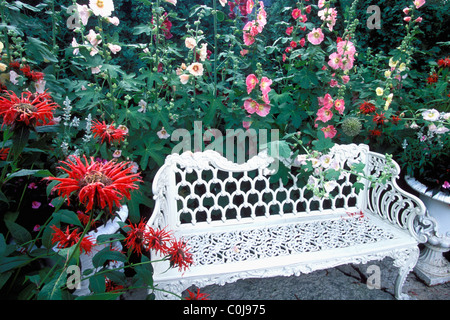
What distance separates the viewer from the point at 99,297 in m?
0.60

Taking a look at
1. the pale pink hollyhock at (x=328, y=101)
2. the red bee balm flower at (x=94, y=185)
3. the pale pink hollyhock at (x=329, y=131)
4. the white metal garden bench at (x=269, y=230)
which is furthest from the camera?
the pale pink hollyhock at (x=329, y=131)

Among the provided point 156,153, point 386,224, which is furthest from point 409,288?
point 156,153

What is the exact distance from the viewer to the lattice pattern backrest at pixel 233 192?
1725mm

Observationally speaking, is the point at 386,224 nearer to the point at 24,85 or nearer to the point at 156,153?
the point at 156,153

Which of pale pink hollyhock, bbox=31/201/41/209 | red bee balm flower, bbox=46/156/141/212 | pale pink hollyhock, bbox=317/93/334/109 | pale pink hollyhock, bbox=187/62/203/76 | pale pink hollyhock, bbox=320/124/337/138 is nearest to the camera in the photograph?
red bee balm flower, bbox=46/156/141/212

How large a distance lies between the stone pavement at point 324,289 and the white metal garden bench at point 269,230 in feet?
0.62

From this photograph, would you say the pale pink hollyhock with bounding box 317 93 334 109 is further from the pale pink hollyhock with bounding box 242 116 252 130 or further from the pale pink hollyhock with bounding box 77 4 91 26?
the pale pink hollyhock with bounding box 77 4 91 26

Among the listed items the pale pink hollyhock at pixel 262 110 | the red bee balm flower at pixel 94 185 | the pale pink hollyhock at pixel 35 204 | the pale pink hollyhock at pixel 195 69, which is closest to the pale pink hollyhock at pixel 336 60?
the pale pink hollyhock at pixel 262 110

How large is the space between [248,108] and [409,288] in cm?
169

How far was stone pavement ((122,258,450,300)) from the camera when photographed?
6.19ft

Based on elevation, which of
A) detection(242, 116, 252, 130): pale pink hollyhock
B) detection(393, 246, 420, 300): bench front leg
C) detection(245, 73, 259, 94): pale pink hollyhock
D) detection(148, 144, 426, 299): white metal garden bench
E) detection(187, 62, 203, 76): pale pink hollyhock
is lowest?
detection(393, 246, 420, 300): bench front leg

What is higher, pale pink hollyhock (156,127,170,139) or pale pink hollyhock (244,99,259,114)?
pale pink hollyhock (244,99,259,114)

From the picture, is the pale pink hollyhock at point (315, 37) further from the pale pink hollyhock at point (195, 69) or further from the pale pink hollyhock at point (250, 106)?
the pale pink hollyhock at point (195, 69)

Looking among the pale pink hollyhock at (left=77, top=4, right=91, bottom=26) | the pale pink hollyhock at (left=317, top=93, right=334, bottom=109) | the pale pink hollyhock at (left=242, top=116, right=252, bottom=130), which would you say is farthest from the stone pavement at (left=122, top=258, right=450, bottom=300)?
the pale pink hollyhock at (left=77, top=4, right=91, bottom=26)
